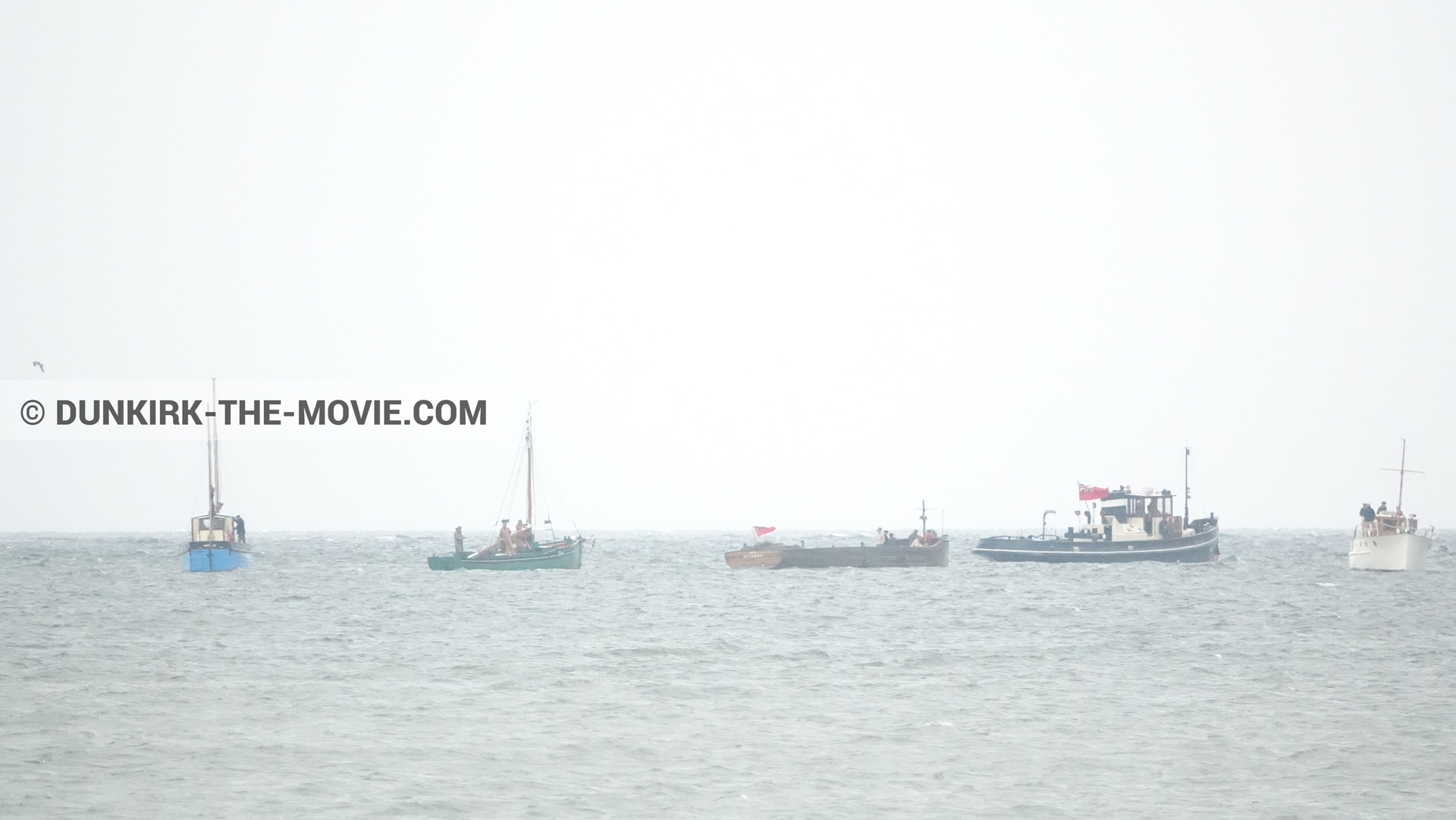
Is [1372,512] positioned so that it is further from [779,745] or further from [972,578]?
[779,745]

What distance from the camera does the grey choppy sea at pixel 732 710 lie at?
21.2 meters

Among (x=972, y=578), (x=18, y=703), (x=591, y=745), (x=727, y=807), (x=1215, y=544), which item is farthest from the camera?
(x=1215, y=544)

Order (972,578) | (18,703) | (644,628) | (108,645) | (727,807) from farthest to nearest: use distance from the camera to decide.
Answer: (972,578) → (644,628) → (108,645) → (18,703) → (727,807)

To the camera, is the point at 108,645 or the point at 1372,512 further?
the point at 1372,512

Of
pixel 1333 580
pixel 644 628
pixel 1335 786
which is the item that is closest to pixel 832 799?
pixel 1335 786

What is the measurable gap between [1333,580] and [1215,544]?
55.9 ft

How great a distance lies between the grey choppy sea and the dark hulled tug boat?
29.5 m

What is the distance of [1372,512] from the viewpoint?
86.7 metres

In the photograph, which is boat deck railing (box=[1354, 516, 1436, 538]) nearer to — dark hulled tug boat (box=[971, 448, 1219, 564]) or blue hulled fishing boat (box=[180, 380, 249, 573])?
dark hulled tug boat (box=[971, 448, 1219, 564])

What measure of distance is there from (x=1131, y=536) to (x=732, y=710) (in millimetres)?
67819

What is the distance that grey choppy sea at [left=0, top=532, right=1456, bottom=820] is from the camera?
21.2 metres

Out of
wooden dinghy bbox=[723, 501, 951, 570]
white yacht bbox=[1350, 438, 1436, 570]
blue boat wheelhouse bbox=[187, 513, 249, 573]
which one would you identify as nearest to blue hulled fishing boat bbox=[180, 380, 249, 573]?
blue boat wheelhouse bbox=[187, 513, 249, 573]

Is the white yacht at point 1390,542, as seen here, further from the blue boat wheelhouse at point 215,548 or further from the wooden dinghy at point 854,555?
the blue boat wheelhouse at point 215,548

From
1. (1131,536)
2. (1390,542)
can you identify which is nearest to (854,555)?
(1131,536)
